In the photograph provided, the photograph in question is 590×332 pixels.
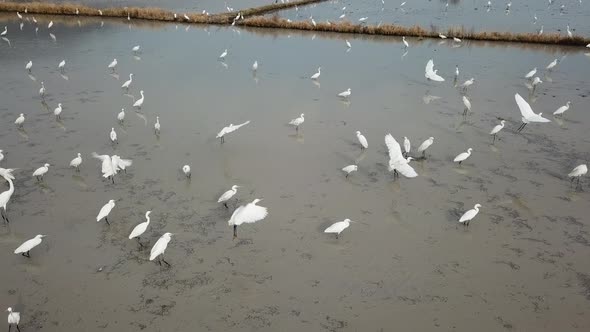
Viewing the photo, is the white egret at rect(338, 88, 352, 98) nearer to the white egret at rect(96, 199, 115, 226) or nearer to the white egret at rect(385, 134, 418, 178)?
the white egret at rect(385, 134, 418, 178)

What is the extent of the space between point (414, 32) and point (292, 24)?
622 cm

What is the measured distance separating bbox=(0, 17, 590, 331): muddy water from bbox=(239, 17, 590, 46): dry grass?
25.5 ft

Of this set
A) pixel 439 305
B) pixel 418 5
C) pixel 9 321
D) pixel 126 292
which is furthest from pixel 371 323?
pixel 418 5

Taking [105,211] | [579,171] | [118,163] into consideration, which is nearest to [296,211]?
[105,211]

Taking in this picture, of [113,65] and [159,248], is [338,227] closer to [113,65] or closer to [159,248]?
[159,248]

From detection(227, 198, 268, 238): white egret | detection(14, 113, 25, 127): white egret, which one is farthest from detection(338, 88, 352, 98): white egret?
detection(14, 113, 25, 127): white egret

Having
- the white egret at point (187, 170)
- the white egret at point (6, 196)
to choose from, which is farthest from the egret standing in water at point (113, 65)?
the white egret at point (187, 170)

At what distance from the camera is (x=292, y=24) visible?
23859 mm

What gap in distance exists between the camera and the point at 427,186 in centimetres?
838

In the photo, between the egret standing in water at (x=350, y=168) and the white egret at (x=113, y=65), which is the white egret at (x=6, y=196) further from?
the white egret at (x=113, y=65)

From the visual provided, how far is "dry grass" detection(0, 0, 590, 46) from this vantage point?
835 inches

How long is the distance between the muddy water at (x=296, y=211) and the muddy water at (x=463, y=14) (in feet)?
40.2

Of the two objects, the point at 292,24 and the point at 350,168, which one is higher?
Answer: the point at 292,24

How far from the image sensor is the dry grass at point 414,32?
20906mm
